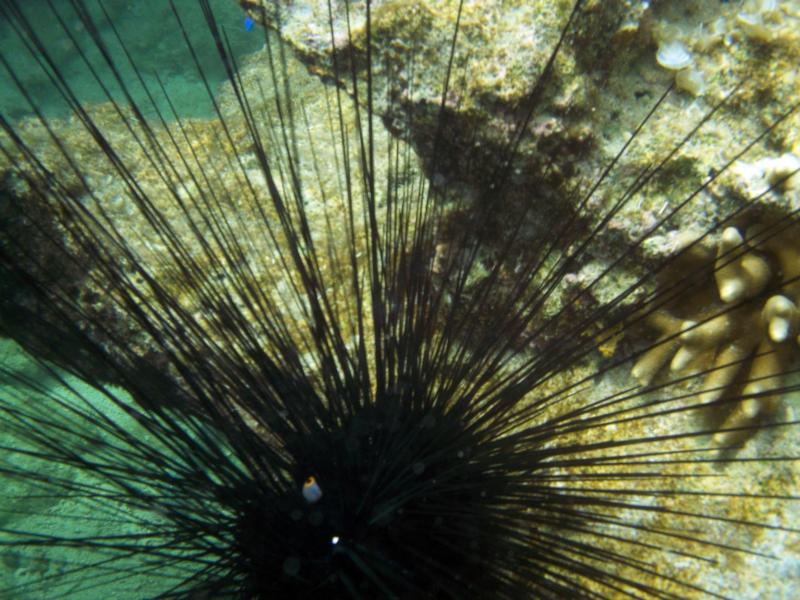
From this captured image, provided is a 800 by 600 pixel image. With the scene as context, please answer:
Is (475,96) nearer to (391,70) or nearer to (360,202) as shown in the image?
(391,70)

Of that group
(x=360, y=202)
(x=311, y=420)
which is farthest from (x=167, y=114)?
(x=311, y=420)

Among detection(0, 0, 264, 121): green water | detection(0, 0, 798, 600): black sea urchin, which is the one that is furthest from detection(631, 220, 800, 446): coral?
detection(0, 0, 264, 121): green water

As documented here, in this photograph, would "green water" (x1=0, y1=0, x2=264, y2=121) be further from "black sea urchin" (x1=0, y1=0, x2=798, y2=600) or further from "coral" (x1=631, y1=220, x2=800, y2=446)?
"coral" (x1=631, y1=220, x2=800, y2=446)

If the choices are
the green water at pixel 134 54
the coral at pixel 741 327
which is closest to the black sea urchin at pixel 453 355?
the coral at pixel 741 327

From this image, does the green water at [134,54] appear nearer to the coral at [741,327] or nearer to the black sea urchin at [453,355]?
the black sea urchin at [453,355]

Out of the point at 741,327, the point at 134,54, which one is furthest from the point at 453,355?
the point at 134,54

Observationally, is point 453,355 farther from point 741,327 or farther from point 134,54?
point 134,54
